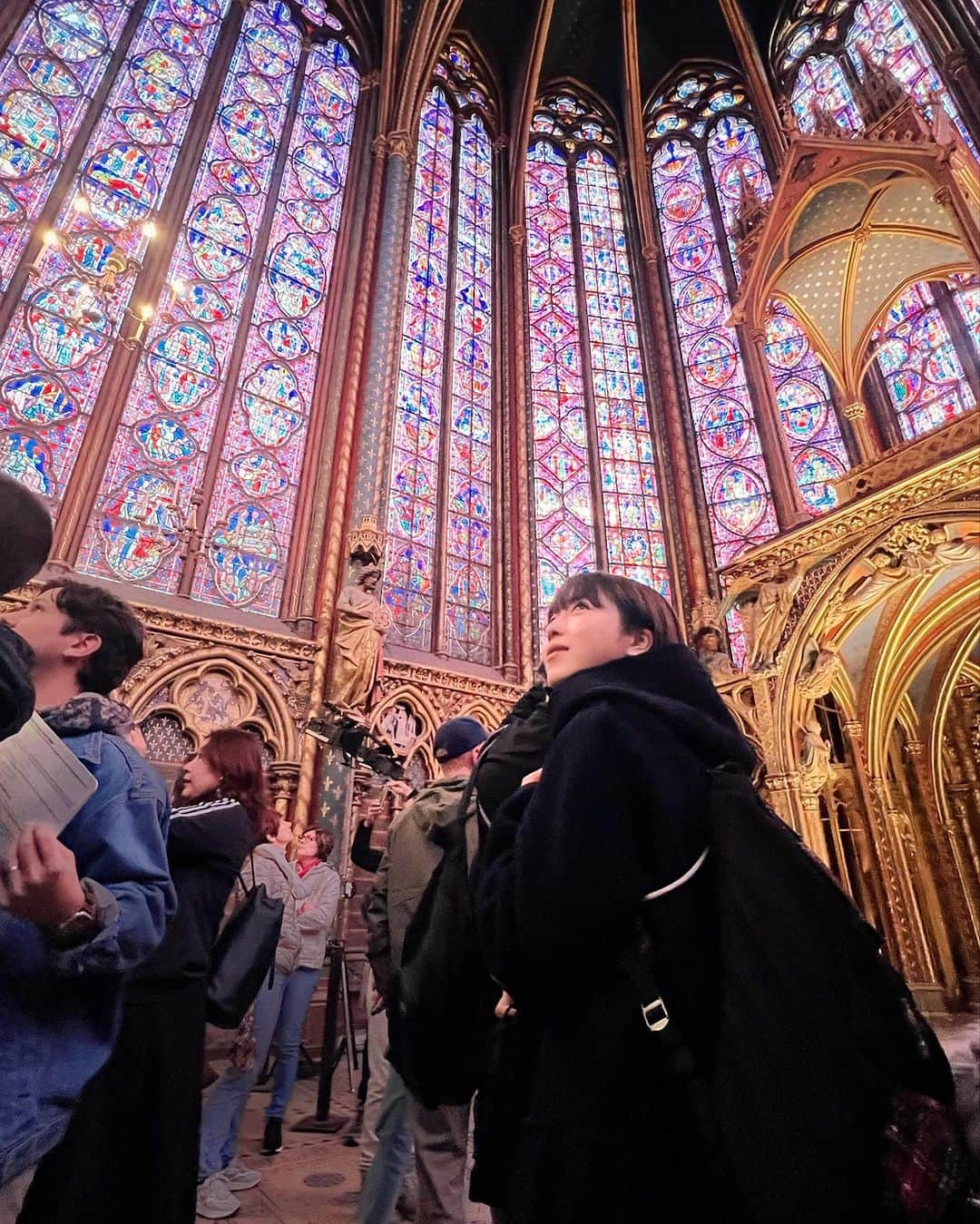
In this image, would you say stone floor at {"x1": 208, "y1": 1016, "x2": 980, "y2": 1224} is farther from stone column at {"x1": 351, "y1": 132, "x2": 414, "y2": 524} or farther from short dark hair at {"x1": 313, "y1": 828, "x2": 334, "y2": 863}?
stone column at {"x1": 351, "y1": 132, "x2": 414, "y2": 524}

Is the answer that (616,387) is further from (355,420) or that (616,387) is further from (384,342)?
(355,420)

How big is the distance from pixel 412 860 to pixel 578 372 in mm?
11167

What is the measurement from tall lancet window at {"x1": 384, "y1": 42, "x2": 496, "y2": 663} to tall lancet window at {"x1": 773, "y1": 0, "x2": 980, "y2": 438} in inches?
210

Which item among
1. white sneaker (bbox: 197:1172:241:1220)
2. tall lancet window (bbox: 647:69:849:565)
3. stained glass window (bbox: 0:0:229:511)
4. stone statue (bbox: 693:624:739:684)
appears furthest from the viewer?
tall lancet window (bbox: 647:69:849:565)

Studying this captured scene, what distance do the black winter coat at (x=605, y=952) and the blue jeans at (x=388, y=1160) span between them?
4.14ft

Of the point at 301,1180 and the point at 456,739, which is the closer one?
the point at 456,739

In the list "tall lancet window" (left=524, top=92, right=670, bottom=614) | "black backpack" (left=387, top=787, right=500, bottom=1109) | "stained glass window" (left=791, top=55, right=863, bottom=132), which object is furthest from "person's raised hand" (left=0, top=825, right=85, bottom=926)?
"stained glass window" (left=791, top=55, right=863, bottom=132)

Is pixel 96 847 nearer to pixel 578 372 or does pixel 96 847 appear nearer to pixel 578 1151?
pixel 578 1151

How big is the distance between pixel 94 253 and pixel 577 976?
926 centimetres

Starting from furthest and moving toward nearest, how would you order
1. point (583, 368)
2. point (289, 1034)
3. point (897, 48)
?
1. point (583, 368)
2. point (897, 48)
3. point (289, 1034)

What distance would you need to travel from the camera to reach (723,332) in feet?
39.7

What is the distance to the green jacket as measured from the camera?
1966mm

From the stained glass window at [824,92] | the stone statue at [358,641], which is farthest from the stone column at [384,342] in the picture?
the stained glass window at [824,92]

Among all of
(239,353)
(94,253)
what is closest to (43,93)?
(94,253)
